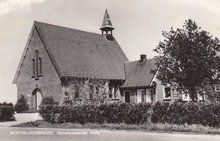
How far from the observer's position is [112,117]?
78.7ft

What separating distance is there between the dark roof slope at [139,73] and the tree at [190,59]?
48.8ft

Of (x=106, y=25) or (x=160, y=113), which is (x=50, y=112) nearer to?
(x=160, y=113)

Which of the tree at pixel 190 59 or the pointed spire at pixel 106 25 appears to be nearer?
the tree at pixel 190 59

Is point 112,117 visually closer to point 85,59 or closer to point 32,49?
point 85,59

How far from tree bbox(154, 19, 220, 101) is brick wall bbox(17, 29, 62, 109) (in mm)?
15779

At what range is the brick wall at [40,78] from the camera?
119ft

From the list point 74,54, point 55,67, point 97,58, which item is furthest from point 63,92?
point 97,58

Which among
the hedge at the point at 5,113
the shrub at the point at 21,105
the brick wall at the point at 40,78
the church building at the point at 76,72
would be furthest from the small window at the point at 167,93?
the hedge at the point at 5,113

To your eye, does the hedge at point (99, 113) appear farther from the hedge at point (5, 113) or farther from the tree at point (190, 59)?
the hedge at point (5, 113)

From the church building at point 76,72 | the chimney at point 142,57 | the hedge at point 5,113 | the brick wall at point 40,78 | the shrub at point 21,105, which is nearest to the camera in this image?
the hedge at point 5,113

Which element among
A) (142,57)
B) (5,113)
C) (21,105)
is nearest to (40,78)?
(21,105)

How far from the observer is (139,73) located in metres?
41.2

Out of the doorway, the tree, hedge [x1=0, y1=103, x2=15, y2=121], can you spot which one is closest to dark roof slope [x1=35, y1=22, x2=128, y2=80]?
the doorway

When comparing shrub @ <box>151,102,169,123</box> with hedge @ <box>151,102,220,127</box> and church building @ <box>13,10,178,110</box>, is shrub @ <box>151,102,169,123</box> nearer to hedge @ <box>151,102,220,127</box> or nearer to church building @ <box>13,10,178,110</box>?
hedge @ <box>151,102,220,127</box>
